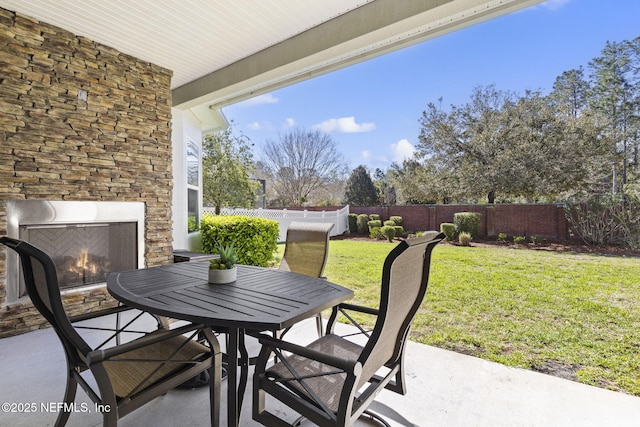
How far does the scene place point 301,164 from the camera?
24.5 feet

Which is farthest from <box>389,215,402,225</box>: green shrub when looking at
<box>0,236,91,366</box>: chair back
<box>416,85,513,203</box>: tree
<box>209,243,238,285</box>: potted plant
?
<box>0,236,91,366</box>: chair back

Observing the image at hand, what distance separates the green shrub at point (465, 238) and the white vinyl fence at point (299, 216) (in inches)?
58.7

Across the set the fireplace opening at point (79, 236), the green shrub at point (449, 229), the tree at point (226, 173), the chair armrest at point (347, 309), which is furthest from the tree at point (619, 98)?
the tree at point (226, 173)

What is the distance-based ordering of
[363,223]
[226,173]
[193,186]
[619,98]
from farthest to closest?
[226,173]
[193,186]
[363,223]
[619,98]

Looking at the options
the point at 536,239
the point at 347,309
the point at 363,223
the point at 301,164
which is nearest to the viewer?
the point at 347,309

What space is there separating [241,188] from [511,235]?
5.65 m

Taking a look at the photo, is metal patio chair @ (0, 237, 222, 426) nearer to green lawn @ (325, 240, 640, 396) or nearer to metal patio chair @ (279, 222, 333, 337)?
metal patio chair @ (279, 222, 333, 337)

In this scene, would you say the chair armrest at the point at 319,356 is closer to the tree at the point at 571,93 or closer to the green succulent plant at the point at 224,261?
the green succulent plant at the point at 224,261

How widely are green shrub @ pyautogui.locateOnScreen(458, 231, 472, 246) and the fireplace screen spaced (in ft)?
13.1

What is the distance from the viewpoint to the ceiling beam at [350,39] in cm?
256

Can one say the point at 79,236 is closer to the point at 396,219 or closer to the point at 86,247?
the point at 86,247

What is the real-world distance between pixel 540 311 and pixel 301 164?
5.53 metres

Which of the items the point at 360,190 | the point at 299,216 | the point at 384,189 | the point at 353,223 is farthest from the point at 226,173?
the point at 384,189

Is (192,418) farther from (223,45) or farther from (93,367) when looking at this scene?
(223,45)
